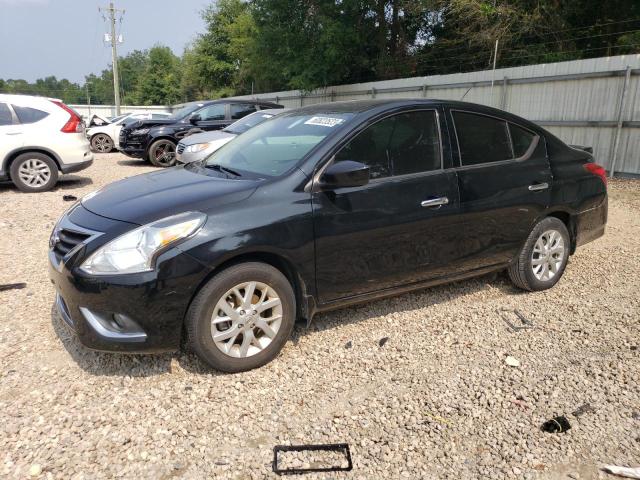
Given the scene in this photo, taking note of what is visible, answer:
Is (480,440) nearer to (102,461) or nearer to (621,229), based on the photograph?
(102,461)

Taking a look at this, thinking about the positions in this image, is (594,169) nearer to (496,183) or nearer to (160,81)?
(496,183)

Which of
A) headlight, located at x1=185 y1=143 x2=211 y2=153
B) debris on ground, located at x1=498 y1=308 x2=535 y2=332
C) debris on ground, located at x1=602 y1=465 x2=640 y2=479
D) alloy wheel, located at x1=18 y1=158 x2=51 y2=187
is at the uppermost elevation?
headlight, located at x1=185 y1=143 x2=211 y2=153

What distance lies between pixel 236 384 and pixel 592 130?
10.3 meters

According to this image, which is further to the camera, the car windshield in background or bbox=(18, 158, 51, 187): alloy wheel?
bbox=(18, 158, 51, 187): alloy wheel

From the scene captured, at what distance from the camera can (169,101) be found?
61.5 meters

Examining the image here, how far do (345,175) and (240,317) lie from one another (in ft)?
3.64

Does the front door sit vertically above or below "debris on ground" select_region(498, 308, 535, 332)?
above

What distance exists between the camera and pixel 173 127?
12828 mm

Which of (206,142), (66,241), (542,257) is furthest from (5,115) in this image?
(542,257)

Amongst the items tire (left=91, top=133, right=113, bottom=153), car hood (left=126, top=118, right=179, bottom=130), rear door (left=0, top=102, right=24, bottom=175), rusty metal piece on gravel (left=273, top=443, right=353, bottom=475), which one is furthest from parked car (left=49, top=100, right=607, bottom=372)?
tire (left=91, top=133, right=113, bottom=153)

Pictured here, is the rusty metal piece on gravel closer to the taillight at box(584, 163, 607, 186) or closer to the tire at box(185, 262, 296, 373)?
the tire at box(185, 262, 296, 373)

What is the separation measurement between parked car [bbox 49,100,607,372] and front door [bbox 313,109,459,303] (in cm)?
1

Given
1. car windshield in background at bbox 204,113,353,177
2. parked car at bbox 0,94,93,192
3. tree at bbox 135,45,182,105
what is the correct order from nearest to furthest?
car windshield in background at bbox 204,113,353,177, parked car at bbox 0,94,93,192, tree at bbox 135,45,182,105

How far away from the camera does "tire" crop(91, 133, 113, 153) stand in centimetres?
1772
